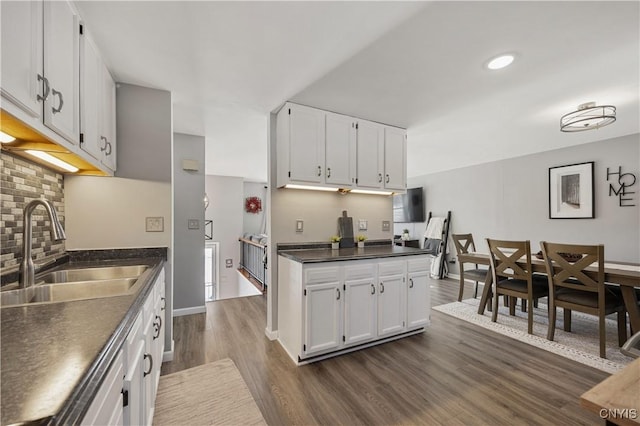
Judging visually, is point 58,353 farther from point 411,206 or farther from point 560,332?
point 411,206

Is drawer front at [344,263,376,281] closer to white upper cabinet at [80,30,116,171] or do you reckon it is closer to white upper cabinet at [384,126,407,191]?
white upper cabinet at [384,126,407,191]

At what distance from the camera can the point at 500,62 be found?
78.7 inches

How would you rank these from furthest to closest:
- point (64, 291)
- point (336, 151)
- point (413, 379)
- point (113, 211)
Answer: point (336, 151) → point (113, 211) → point (413, 379) → point (64, 291)

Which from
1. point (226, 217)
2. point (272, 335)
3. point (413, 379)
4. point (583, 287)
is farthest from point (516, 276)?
point (226, 217)

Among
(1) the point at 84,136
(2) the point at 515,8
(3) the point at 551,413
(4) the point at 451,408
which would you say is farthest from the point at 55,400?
(3) the point at 551,413

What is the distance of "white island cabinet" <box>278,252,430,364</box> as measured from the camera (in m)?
2.30

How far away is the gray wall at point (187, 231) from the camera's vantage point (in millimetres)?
3479

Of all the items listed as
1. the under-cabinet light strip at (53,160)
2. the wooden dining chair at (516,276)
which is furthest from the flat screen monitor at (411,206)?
the under-cabinet light strip at (53,160)

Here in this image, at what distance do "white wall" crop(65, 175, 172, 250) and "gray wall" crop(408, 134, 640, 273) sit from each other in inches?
218

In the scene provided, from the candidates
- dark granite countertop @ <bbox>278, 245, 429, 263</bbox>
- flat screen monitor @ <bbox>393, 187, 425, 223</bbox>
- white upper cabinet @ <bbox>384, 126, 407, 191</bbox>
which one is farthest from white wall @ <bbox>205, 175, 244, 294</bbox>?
white upper cabinet @ <bbox>384, 126, 407, 191</bbox>

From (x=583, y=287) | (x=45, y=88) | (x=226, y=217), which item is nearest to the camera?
(x=45, y=88)

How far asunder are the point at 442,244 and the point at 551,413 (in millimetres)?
4397

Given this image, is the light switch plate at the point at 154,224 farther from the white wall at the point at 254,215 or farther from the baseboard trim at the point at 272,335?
the white wall at the point at 254,215

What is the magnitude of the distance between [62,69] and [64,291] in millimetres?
1147
